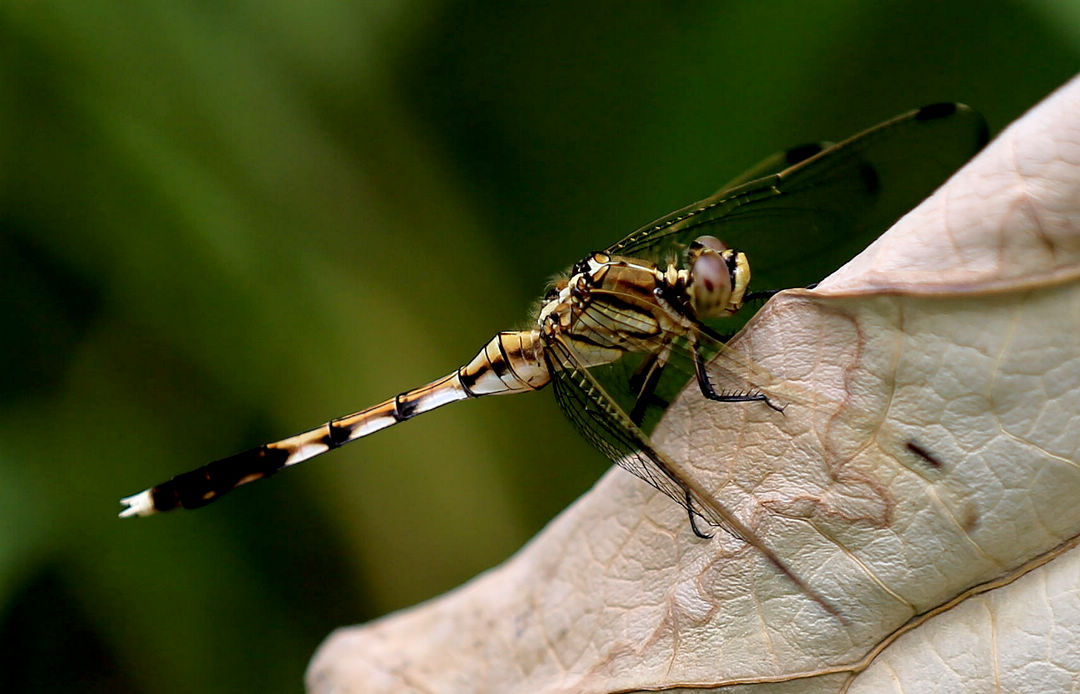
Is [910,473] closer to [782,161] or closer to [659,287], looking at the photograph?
[659,287]

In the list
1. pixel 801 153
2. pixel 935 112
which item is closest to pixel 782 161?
pixel 801 153

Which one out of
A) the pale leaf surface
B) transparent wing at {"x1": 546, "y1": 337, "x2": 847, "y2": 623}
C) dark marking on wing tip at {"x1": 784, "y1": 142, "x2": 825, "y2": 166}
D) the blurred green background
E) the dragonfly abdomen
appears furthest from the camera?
Result: the blurred green background

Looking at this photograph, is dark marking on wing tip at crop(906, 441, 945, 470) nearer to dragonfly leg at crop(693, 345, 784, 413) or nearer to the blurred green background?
dragonfly leg at crop(693, 345, 784, 413)

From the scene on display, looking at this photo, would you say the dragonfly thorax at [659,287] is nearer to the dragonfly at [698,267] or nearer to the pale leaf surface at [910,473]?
the dragonfly at [698,267]

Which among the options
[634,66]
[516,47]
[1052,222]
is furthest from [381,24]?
[1052,222]

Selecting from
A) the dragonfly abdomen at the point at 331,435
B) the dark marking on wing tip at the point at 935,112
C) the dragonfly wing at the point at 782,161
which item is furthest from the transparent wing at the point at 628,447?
the dark marking on wing tip at the point at 935,112

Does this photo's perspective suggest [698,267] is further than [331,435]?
No

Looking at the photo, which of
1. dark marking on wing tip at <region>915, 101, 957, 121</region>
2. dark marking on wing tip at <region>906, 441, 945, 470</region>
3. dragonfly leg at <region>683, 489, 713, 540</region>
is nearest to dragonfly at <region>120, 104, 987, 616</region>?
dark marking on wing tip at <region>915, 101, 957, 121</region>
